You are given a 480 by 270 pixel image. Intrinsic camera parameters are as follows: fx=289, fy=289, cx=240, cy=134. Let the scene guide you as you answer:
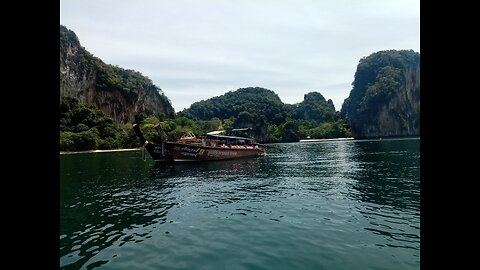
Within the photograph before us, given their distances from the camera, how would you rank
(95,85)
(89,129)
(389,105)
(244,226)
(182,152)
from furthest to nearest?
(389,105) < (95,85) < (89,129) < (182,152) < (244,226)

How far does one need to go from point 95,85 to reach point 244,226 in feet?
392

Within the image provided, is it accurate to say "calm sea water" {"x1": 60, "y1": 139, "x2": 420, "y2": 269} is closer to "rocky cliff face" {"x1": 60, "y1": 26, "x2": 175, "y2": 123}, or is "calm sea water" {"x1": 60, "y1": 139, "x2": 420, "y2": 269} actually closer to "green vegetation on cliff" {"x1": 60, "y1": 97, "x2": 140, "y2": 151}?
"green vegetation on cliff" {"x1": 60, "y1": 97, "x2": 140, "y2": 151}

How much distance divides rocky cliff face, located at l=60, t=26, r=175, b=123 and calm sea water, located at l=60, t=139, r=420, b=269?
3794 inches

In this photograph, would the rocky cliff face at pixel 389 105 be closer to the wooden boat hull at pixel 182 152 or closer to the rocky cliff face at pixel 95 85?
the rocky cliff face at pixel 95 85

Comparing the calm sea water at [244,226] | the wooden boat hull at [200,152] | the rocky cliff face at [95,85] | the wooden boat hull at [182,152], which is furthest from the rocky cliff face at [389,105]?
the calm sea water at [244,226]

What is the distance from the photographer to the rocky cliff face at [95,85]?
106m

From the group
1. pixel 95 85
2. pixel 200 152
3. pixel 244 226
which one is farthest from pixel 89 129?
pixel 244 226

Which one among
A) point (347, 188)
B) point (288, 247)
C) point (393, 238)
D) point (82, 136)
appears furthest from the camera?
point (82, 136)

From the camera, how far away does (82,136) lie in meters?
80.9

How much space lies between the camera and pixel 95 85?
378 feet

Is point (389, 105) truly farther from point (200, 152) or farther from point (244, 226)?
point (244, 226)
